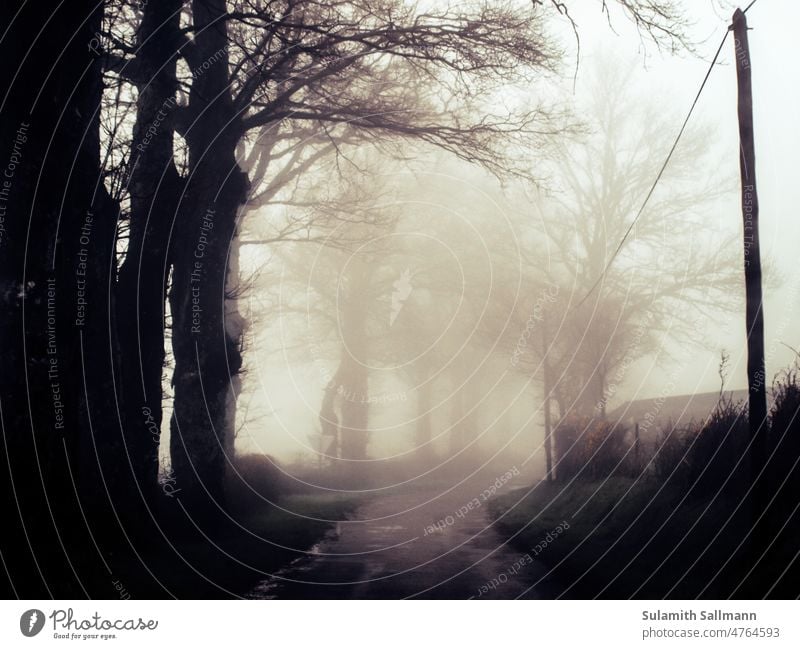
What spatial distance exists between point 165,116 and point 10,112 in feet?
15.2

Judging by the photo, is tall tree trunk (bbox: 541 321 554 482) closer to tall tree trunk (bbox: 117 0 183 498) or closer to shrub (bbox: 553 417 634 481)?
shrub (bbox: 553 417 634 481)

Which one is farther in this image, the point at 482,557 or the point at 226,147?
the point at 226,147

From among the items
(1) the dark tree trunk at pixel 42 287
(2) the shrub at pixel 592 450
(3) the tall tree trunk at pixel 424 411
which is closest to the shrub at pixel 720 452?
(2) the shrub at pixel 592 450

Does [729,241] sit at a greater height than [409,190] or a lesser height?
lesser

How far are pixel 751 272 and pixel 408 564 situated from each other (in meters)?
5.85

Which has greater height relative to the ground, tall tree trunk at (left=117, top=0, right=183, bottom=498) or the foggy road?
tall tree trunk at (left=117, top=0, right=183, bottom=498)

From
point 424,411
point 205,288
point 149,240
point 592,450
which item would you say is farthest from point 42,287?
point 424,411

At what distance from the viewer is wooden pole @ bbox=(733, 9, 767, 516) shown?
7.76 metres

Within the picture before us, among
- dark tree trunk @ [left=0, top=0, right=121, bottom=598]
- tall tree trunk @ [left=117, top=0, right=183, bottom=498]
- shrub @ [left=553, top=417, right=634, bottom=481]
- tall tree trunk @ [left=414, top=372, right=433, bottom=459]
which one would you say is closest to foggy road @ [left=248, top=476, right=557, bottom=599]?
shrub @ [left=553, top=417, right=634, bottom=481]

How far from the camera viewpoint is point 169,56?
11000mm

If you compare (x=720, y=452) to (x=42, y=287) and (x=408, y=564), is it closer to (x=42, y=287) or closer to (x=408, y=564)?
(x=408, y=564)

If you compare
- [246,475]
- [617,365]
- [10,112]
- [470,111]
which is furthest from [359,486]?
[10,112]

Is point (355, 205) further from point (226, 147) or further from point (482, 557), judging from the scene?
point (482, 557)

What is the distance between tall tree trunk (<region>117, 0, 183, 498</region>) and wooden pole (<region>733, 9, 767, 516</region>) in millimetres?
6902
